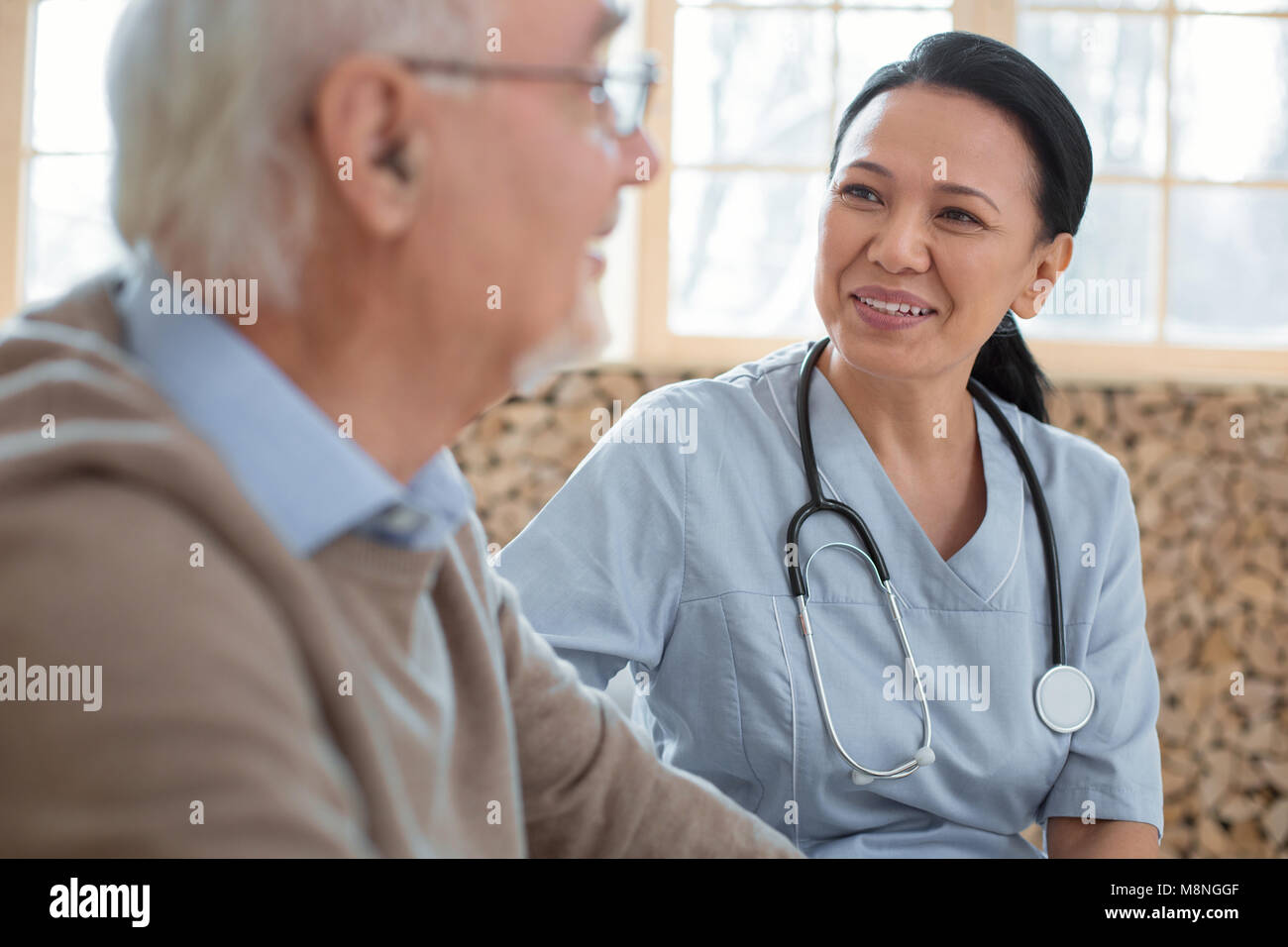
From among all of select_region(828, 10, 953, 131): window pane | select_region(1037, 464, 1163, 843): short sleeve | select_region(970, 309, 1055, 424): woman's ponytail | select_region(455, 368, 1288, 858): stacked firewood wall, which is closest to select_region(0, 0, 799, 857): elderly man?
select_region(1037, 464, 1163, 843): short sleeve

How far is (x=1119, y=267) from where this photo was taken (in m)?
2.85

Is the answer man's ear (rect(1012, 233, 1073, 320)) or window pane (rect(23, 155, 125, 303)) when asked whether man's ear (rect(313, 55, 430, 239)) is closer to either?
man's ear (rect(1012, 233, 1073, 320))

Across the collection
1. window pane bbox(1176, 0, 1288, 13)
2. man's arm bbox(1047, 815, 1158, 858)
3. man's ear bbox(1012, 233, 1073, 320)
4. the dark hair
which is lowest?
man's arm bbox(1047, 815, 1158, 858)

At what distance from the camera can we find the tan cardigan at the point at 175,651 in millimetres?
453

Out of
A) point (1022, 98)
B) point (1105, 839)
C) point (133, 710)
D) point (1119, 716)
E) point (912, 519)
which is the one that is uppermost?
point (1022, 98)

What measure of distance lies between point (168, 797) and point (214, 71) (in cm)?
35

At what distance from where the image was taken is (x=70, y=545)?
465 mm

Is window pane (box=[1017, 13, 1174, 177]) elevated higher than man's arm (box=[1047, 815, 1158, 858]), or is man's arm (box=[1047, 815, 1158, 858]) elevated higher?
window pane (box=[1017, 13, 1174, 177])

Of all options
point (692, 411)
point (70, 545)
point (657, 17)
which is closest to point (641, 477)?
point (692, 411)

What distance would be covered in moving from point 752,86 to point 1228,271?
127cm

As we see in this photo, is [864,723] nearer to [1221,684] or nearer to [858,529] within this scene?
[858,529]

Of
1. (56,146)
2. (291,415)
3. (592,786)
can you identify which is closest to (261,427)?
(291,415)

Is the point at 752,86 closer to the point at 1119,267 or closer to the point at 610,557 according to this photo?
the point at 1119,267

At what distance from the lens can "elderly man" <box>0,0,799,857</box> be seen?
459 mm
